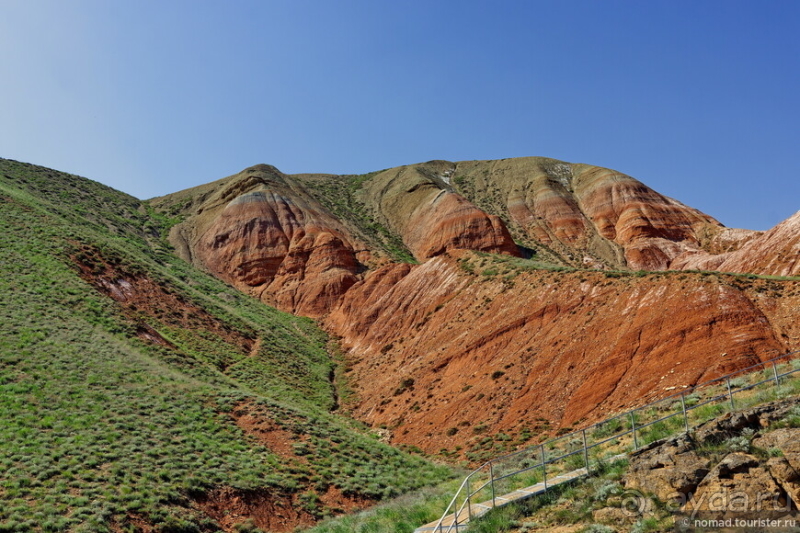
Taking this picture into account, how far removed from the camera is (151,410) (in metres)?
23.3

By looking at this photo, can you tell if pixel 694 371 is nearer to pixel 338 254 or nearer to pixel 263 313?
pixel 263 313

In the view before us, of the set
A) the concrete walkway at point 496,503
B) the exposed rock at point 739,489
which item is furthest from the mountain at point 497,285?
the exposed rock at point 739,489

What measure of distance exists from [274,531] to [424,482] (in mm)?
6679

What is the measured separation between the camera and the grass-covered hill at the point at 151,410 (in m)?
16.7

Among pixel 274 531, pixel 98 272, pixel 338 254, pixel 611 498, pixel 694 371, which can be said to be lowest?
pixel 274 531

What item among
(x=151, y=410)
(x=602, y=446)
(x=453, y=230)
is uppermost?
(x=453, y=230)

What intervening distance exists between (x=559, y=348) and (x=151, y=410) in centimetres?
1960

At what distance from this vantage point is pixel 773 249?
45094 mm

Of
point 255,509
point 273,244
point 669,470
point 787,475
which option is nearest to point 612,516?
point 669,470

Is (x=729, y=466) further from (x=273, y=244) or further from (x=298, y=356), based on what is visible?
(x=273, y=244)

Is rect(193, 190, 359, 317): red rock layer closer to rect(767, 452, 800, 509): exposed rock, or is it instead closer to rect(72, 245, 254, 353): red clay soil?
rect(72, 245, 254, 353): red clay soil

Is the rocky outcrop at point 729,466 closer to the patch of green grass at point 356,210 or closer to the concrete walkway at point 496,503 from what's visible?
the concrete walkway at point 496,503

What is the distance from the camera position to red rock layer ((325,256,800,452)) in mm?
24109

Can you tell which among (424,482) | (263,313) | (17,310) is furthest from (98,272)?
(424,482)
